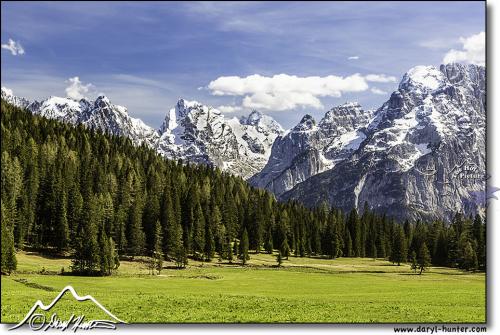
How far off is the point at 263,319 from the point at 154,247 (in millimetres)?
72637

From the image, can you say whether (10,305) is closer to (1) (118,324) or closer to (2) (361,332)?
(1) (118,324)

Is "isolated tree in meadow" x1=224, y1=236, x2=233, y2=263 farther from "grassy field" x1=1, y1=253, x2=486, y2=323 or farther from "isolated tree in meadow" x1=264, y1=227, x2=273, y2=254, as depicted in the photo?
"isolated tree in meadow" x1=264, y1=227, x2=273, y2=254

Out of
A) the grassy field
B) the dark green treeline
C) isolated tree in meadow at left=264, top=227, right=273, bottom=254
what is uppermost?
the dark green treeline

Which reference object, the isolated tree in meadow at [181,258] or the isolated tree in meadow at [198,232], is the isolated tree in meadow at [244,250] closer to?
the isolated tree in meadow at [198,232]

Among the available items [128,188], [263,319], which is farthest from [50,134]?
[263,319]

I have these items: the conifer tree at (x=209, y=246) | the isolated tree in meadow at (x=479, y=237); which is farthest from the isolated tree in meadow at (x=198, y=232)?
the isolated tree in meadow at (x=479, y=237)

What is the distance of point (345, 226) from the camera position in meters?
156

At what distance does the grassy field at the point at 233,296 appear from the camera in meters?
39.6

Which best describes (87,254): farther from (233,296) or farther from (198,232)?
(198,232)

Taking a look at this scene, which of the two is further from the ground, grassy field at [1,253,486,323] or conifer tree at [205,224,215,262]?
Answer: conifer tree at [205,224,215,262]

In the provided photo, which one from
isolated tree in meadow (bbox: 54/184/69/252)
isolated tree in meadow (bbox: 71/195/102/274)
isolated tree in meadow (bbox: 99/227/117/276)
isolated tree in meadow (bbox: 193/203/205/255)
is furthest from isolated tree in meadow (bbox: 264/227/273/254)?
isolated tree in meadow (bbox: 71/195/102/274)

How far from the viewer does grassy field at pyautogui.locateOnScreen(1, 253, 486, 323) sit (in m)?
39.6

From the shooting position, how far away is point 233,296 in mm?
55094
